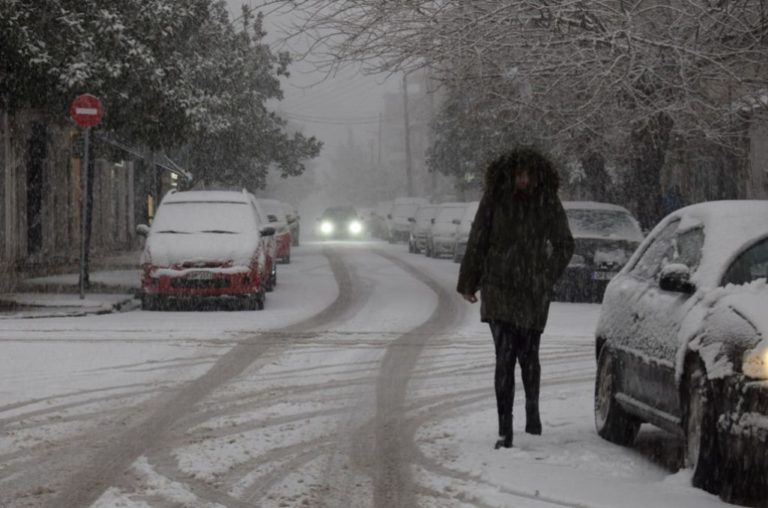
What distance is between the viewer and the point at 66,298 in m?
19.9

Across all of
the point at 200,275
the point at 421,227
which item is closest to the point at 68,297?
the point at 200,275

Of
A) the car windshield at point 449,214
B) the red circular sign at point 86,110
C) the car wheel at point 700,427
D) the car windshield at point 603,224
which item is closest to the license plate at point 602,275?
A: the car windshield at point 603,224

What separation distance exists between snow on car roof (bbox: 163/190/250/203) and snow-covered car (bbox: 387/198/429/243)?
111ft

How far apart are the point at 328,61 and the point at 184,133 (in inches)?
297

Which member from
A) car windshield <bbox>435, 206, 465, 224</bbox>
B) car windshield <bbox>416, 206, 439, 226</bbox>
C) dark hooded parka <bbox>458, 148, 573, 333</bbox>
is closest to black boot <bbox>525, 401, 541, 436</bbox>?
dark hooded parka <bbox>458, 148, 573, 333</bbox>

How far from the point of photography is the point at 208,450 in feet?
26.4

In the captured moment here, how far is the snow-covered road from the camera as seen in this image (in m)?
6.88

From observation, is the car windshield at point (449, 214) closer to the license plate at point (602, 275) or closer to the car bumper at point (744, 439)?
the license plate at point (602, 275)

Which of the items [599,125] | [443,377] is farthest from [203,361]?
[599,125]

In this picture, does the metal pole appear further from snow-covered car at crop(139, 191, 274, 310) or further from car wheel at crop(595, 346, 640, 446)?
car wheel at crop(595, 346, 640, 446)

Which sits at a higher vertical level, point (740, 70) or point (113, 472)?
point (740, 70)

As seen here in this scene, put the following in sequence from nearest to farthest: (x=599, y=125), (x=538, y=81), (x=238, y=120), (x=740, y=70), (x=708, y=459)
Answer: (x=708, y=459), (x=740, y=70), (x=538, y=81), (x=599, y=125), (x=238, y=120)

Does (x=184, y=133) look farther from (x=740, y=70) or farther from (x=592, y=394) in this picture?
(x=592, y=394)

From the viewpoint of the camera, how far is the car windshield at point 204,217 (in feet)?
65.9
